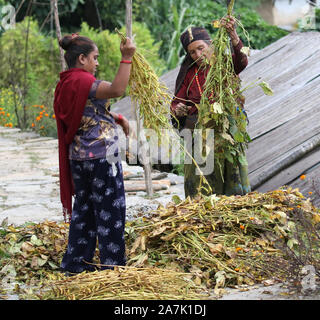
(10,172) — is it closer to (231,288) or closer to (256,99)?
(256,99)

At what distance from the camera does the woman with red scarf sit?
12.3ft

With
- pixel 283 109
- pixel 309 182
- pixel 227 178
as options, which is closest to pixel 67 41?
pixel 227 178

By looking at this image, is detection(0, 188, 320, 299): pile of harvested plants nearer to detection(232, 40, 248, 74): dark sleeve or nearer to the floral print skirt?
the floral print skirt

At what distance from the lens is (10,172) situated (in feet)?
24.6

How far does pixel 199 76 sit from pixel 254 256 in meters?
1.68

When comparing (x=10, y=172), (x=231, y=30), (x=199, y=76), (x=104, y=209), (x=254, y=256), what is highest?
(x=231, y=30)

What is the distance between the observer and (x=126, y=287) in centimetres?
344

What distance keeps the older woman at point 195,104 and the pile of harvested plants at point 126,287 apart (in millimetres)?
1444

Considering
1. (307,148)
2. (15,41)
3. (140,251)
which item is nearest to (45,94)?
(15,41)

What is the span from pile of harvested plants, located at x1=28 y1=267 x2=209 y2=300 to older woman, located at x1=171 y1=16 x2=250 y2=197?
1.44 metres
